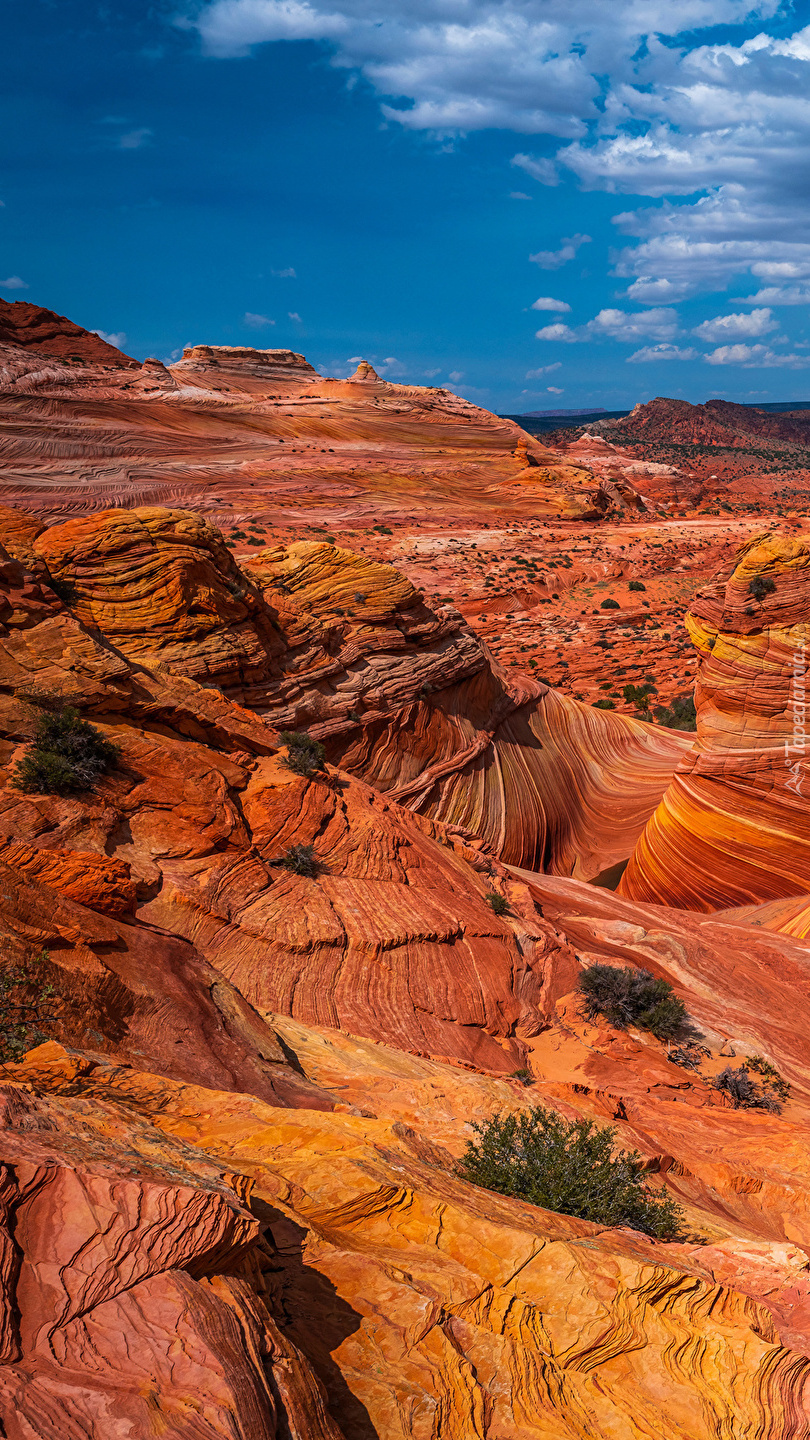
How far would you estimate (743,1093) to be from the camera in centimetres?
1090

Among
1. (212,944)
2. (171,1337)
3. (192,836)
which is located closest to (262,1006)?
(212,944)

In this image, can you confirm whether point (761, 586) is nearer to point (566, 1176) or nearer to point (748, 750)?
point (748, 750)

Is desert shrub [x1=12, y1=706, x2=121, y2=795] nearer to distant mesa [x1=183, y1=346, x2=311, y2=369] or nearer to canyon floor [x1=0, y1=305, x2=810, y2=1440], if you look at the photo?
canyon floor [x1=0, y1=305, x2=810, y2=1440]

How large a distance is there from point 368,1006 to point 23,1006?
5.29 m

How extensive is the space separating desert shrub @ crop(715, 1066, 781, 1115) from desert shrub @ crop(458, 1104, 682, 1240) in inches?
181

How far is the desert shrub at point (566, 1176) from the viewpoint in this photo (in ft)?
20.2

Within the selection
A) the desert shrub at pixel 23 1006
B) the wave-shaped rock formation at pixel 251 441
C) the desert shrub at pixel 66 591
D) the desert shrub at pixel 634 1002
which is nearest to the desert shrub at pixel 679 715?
the desert shrub at pixel 634 1002

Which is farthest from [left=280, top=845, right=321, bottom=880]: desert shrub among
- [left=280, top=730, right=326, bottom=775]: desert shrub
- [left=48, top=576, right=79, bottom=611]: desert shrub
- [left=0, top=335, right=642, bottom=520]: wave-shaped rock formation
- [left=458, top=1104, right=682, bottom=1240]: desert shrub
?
[left=0, top=335, right=642, bottom=520]: wave-shaped rock formation

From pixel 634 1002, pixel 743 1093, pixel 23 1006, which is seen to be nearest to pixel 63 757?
pixel 23 1006

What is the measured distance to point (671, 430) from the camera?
139 m

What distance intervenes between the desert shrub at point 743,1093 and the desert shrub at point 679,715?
719 inches

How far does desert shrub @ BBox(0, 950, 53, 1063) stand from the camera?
5.27m

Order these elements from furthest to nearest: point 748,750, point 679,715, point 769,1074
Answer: point 679,715, point 748,750, point 769,1074

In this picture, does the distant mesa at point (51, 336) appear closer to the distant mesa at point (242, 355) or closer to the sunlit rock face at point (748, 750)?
the distant mesa at point (242, 355)
